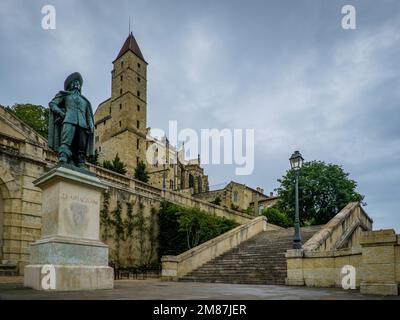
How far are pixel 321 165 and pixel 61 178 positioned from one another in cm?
2940

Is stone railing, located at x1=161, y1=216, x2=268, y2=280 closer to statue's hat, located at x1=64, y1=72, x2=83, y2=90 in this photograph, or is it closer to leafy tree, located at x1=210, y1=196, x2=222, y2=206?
statue's hat, located at x1=64, y1=72, x2=83, y2=90

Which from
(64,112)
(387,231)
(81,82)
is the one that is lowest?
(387,231)

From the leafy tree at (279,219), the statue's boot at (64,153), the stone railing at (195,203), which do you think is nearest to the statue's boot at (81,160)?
the statue's boot at (64,153)

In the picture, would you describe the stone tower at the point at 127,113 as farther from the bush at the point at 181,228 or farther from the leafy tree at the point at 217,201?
the bush at the point at 181,228

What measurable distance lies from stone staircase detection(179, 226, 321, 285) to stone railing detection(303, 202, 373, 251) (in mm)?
1610

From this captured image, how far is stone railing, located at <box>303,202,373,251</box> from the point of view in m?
14.3

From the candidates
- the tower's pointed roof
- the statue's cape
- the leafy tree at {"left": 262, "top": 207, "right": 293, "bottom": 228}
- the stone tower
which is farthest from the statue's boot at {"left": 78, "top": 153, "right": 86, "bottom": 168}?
the tower's pointed roof

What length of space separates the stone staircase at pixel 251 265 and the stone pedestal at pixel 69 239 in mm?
7190

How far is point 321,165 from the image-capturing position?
A: 110ft

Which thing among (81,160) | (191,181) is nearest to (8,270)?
(81,160)

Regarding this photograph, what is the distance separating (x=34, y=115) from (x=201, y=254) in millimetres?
28624

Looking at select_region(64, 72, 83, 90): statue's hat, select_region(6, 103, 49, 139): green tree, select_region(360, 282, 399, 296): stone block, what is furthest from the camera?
select_region(6, 103, 49, 139): green tree
